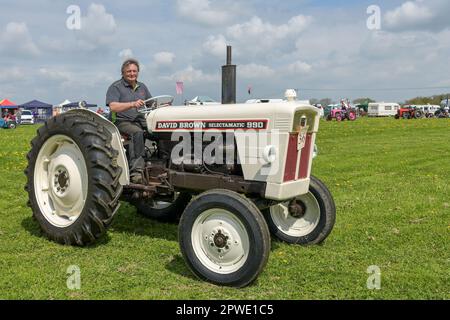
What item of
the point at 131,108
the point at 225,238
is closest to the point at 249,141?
the point at 225,238

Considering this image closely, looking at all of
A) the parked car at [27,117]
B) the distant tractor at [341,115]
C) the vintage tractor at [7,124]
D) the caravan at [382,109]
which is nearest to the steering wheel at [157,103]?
the vintage tractor at [7,124]

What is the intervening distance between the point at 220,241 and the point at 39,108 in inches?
1909

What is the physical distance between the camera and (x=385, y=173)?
1001 cm

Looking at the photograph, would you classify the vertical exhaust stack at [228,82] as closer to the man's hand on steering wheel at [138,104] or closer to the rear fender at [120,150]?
the man's hand on steering wheel at [138,104]

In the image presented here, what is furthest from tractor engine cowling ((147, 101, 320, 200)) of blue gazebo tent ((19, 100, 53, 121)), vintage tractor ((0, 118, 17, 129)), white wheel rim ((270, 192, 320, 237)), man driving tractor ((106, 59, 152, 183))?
blue gazebo tent ((19, 100, 53, 121))

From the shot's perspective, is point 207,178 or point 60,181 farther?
point 60,181

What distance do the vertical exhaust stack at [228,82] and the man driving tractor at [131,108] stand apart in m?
0.91

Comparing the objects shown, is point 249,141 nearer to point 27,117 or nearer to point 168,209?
point 168,209

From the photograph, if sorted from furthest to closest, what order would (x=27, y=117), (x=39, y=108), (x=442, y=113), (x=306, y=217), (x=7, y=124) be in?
1. (x=442, y=113)
2. (x=39, y=108)
3. (x=27, y=117)
4. (x=7, y=124)
5. (x=306, y=217)

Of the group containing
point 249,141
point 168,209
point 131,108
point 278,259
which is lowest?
point 278,259

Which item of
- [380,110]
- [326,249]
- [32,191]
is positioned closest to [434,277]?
[326,249]

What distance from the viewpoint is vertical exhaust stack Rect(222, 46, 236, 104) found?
4793 mm

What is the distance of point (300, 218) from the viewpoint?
520cm

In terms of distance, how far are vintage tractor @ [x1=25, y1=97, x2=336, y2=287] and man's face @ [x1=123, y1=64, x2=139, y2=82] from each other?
0.40 meters
